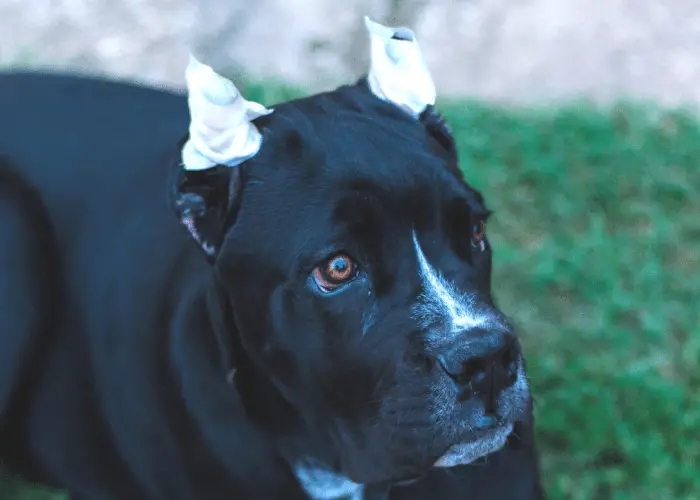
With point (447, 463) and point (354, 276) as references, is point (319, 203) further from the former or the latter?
point (447, 463)

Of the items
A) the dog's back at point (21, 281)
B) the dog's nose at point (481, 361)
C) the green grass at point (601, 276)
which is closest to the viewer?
the dog's nose at point (481, 361)

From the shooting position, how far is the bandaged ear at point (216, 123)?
1963 mm

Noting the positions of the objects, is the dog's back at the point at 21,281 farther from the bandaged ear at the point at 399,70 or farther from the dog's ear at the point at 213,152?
the bandaged ear at the point at 399,70

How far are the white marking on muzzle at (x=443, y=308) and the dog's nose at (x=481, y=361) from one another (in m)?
0.03

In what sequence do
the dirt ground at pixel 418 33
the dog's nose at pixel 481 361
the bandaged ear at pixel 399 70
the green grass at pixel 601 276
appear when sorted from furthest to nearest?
1. the dirt ground at pixel 418 33
2. the green grass at pixel 601 276
3. the bandaged ear at pixel 399 70
4. the dog's nose at pixel 481 361

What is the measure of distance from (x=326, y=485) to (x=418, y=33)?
3.55m

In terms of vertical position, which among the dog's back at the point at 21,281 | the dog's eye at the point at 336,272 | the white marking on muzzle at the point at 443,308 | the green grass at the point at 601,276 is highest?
the dog's eye at the point at 336,272

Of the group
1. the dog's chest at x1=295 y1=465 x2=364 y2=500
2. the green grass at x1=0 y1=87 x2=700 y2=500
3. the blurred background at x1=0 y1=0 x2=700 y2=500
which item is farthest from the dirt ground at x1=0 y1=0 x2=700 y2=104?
the dog's chest at x1=295 y1=465 x2=364 y2=500

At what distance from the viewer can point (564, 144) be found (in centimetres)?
458

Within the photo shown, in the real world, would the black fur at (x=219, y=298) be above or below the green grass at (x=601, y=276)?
above

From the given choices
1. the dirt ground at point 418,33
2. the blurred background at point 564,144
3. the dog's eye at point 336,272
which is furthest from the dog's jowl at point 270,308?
the dirt ground at point 418,33

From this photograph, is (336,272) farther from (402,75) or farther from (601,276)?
(601,276)

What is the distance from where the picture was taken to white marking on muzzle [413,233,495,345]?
6.60 ft

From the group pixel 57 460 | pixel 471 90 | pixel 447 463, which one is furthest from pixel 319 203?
pixel 471 90
